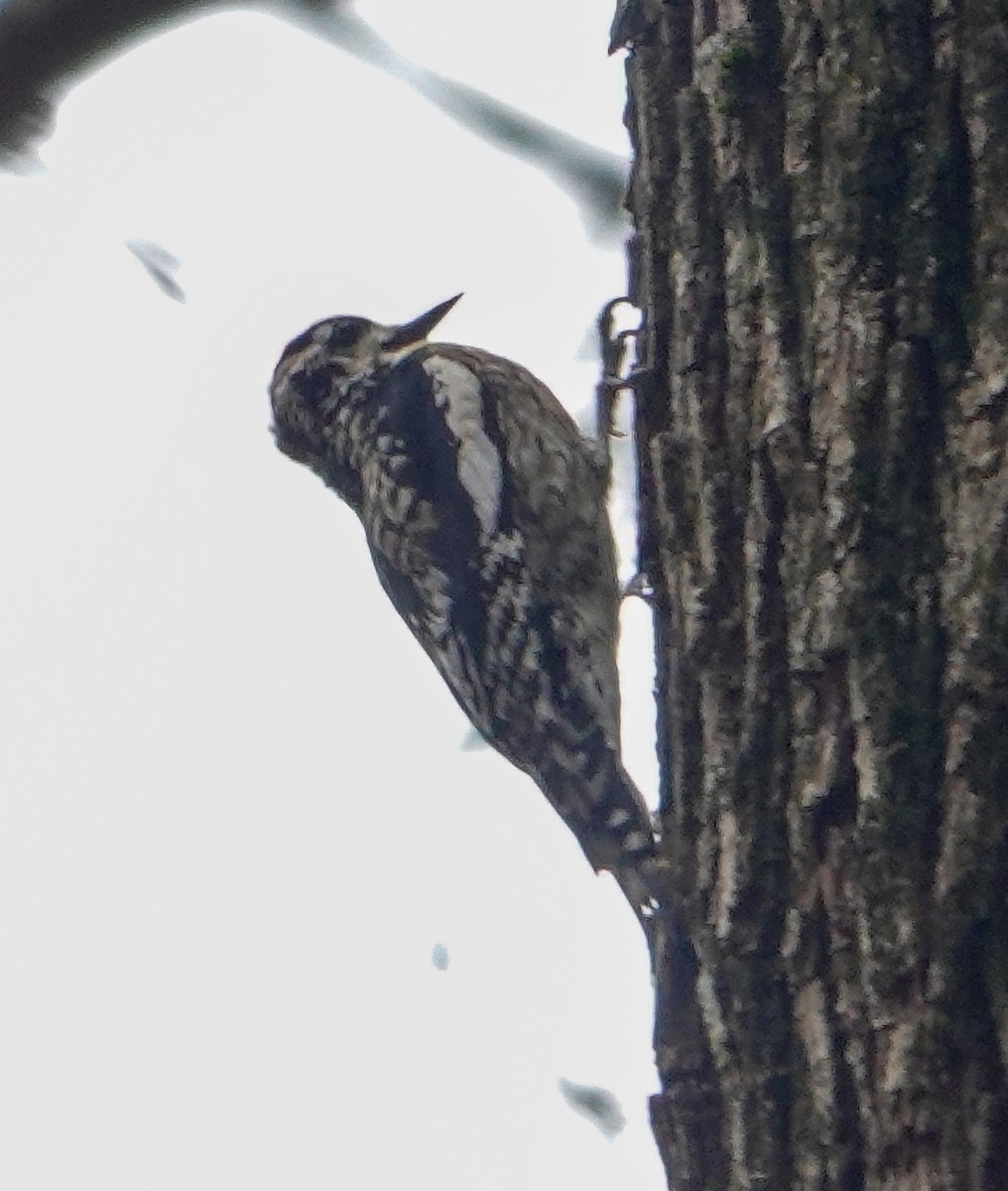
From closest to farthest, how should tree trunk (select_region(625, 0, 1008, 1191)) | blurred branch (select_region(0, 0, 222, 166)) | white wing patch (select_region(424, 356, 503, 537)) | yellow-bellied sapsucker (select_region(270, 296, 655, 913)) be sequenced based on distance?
blurred branch (select_region(0, 0, 222, 166)) < tree trunk (select_region(625, 0, 1008, 1191)) < yellow-bellied sapsucker (select_region(270, 296, 655, 913)) < white wing patch (select_region(424, 356, 503, 537))

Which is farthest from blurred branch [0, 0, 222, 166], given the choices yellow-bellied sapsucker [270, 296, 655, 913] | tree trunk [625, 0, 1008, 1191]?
yellow-bellied sapsucker [270, 296, 655, 913]

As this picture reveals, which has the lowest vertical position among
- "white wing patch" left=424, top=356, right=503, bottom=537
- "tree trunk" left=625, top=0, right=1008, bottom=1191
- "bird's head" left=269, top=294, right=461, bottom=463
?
"tree trunk" left=625, top=0, right=1008, bottom=1191

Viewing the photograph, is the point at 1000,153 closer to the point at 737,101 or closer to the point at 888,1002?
the point at 737,101

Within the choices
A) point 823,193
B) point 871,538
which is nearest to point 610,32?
point 823,193

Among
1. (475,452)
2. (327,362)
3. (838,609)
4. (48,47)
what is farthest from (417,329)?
(48,47)

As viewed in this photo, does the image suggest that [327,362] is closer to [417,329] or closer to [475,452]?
[417,329]

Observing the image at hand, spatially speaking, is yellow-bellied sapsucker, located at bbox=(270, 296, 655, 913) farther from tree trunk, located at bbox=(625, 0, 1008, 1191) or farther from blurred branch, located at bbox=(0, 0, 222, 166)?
blurred branch, located at bbox=(0, 0, 222, 166)
